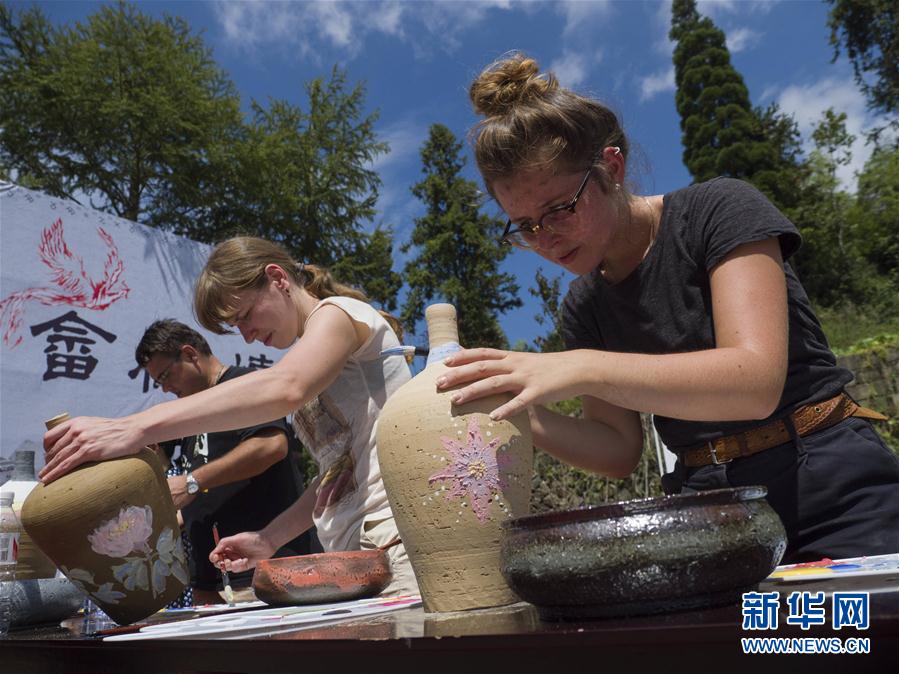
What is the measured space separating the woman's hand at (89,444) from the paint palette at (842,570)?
47.4 inches

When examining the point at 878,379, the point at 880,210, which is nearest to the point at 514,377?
the point at 878,379

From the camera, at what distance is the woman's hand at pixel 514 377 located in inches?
40.2

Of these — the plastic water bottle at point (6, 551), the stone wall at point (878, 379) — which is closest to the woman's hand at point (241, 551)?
the plastic water bottle at point (6, 551)

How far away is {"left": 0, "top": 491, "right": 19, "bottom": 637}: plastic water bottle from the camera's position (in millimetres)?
1626

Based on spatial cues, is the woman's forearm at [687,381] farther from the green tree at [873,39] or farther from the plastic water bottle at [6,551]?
the green tree at [873,39]

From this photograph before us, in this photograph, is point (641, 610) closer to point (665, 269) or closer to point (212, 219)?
point (665, 269)

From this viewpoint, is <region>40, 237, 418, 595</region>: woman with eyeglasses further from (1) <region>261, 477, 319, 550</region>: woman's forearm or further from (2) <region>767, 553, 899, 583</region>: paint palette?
(2) <region>767, 553, 899, 583</region>: paint palette

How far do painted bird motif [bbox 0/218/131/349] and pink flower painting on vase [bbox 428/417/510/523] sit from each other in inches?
162

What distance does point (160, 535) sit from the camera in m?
1.57

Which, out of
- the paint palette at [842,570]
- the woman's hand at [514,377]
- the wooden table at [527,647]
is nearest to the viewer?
the wooden table at [527,647]

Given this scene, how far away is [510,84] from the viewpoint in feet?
4.66

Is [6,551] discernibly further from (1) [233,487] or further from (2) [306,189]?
(2) [306,189]

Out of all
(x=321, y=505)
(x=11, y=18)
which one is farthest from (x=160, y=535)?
(x=11, y=18)

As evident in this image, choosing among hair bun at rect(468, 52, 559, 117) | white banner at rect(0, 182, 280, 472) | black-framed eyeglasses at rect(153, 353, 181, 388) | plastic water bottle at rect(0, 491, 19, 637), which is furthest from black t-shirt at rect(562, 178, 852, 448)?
white banner at rect(0, 182, 280, 472)
